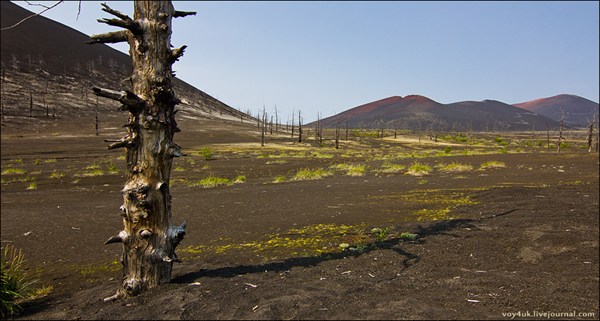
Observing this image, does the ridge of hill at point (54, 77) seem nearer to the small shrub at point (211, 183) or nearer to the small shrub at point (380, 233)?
the small shrub at point (211, 183)

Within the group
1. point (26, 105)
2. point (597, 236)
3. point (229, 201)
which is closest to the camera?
point (597, 236)

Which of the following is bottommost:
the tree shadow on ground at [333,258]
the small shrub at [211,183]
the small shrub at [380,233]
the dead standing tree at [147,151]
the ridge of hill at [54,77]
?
the small shrub at [211,183]

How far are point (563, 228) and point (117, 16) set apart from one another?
30.6 ft

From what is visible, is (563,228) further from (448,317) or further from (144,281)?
(144,281)

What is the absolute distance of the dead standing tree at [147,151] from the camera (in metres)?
4.46

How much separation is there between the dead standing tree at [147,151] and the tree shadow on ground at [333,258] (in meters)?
0.52

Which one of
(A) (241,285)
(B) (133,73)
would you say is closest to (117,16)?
(B) (133,73)

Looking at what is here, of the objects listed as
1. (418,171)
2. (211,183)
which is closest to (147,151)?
(211,183)

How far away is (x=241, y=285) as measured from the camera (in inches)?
172

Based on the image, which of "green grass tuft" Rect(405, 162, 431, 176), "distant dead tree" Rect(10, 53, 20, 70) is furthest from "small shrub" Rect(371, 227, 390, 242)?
"distant dead tree" Rect(10, 53, 20, 70)

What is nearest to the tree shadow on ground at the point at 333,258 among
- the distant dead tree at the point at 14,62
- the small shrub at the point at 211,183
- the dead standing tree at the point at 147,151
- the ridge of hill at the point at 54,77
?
the dead standing tree at the point at 147,151

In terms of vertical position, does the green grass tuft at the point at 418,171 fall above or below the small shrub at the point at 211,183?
above

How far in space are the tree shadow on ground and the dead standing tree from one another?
524 mm

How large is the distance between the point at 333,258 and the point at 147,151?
11.9 feet
